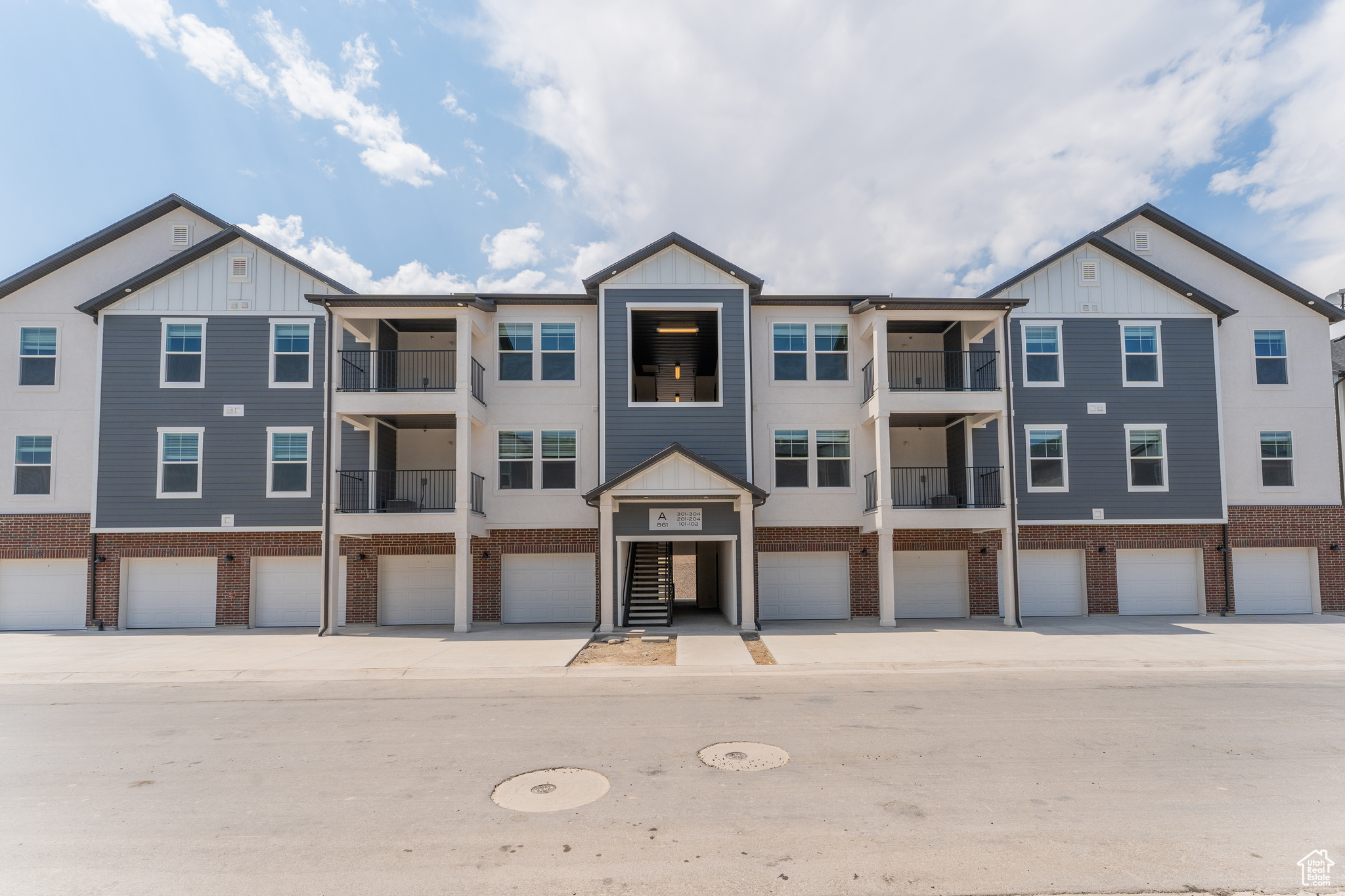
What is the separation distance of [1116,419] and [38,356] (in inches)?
1181

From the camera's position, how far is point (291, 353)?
1950 centimetres

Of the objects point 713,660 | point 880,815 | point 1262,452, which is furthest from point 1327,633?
point 880,815

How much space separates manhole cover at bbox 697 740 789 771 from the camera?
741 cm

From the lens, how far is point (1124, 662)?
1293 centimetres

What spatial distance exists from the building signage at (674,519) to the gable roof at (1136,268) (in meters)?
10.4

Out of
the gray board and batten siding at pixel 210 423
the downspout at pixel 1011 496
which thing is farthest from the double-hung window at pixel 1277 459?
the gray board and batten siding at pixel 210 423

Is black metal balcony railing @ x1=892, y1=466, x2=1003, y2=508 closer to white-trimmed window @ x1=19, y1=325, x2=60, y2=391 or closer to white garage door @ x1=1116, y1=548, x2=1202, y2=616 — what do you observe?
white garage door @ x1=1116, y1=548, x2=1202, y2=616

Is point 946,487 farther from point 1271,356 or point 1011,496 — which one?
point 1271,356

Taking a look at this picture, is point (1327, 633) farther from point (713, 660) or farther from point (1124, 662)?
point (713, 660)

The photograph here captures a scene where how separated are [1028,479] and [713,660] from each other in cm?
1148

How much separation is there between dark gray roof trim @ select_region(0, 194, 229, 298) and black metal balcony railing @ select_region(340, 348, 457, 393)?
19.6 feet

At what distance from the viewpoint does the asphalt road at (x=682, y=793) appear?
5.17m

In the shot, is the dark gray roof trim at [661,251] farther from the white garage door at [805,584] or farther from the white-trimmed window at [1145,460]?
the white-trimmed window at [1145,460]

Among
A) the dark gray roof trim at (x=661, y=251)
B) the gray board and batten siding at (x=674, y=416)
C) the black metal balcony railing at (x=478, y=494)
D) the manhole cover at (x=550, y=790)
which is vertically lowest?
the manhole cover at (x=550, y=790)
